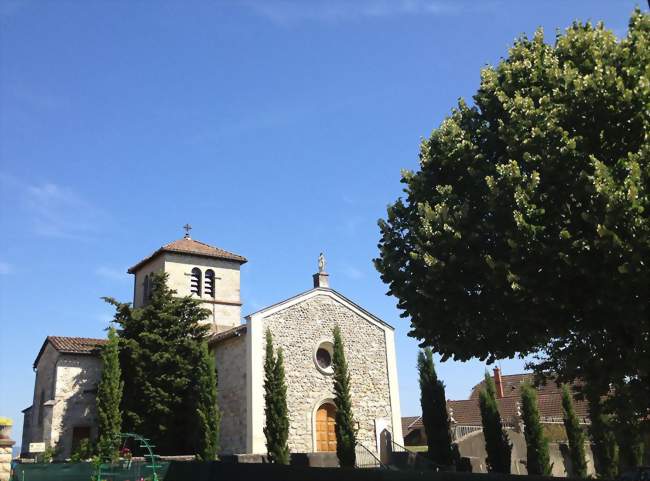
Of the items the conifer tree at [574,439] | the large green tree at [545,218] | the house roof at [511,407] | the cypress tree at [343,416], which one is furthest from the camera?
the house roof at [511,407]

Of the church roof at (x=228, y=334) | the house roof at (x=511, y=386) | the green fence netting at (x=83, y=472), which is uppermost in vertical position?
the church roof at (x=228, y=334)

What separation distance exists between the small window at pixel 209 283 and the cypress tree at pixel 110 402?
29.5ft

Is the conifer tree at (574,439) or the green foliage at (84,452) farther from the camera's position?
the conifer tree at (574,439)

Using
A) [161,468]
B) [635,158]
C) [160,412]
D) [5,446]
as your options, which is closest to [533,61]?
[635,158]

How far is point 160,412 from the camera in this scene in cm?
2688

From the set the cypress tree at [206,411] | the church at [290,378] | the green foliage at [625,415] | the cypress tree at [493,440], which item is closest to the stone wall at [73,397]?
the church at [290,378]

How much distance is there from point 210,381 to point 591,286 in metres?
17.8

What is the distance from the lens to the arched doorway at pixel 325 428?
27.6 metres

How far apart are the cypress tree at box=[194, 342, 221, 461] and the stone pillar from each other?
469 inches

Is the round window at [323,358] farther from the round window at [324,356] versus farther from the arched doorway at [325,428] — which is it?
the arched doorway at [325,428]

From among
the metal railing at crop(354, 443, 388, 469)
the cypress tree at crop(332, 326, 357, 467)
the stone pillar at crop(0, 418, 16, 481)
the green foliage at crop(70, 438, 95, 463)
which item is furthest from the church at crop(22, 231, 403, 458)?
the stone pillar at crop(0, 418, 16, 481)

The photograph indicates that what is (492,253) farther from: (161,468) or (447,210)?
(161,468)

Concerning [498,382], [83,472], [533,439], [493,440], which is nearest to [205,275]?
[83,472]

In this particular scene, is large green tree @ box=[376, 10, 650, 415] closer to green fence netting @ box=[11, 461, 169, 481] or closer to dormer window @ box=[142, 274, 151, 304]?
green fence netting @ box=[11, 461, 169, 481]
